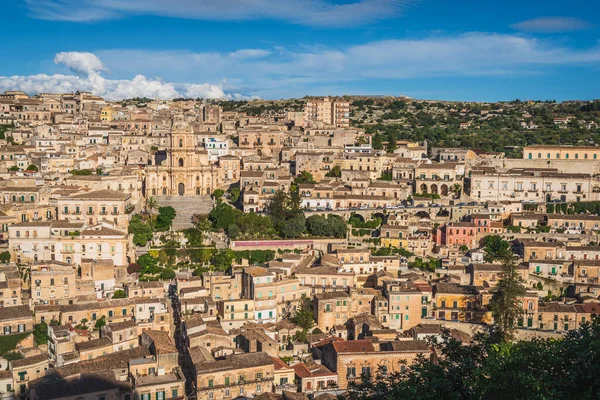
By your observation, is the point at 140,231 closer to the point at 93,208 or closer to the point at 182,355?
the point at 93,208

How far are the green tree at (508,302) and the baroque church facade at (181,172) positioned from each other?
2059 cm

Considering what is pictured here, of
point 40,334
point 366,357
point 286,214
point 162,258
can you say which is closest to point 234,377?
point 366,357

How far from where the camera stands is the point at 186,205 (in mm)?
38688

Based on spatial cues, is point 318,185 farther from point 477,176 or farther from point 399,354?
point 399,354

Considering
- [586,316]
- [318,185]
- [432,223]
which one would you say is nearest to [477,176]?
[432,223]

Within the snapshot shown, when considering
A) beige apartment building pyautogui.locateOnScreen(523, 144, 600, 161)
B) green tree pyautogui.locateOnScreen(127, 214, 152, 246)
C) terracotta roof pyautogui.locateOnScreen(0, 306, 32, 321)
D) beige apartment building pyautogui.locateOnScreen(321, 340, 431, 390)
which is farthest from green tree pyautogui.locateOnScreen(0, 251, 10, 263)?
beige apartment building pyautogui.locateOnScreen(523, 144, 600, 161)

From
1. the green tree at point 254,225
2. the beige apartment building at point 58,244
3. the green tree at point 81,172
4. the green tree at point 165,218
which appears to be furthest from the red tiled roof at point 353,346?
the green tree at point 81,172

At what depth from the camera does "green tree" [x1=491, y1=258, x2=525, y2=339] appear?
2598 cm

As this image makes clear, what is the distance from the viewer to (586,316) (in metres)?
26.8

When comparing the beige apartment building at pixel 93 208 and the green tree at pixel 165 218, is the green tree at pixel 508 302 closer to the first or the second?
the green tree at pixel 165 218

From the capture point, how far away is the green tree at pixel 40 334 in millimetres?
23703

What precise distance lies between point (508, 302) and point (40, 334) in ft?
57.2

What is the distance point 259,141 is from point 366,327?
2556 centimetres

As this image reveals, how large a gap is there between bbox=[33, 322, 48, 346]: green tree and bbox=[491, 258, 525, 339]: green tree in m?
16.5
